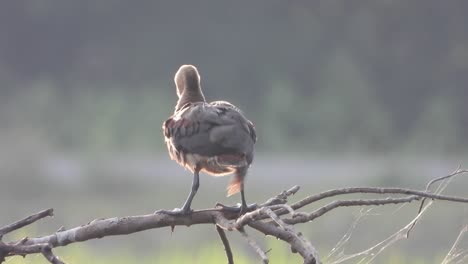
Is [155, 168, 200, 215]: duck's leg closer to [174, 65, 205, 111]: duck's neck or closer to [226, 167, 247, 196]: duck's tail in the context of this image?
[226, 167, 247, 196]: duck's tail

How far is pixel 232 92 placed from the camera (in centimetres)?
2289

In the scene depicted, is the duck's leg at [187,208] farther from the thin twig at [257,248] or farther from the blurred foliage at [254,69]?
the blurred foliage at [254,69]

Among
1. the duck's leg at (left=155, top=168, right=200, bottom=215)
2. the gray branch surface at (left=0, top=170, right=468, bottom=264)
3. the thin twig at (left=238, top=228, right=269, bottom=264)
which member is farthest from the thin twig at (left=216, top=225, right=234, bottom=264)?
the thin twig at (left=238, top=228, right=269, bottom=264)

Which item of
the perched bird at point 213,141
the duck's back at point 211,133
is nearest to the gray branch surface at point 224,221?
the perched bird at point 213,141

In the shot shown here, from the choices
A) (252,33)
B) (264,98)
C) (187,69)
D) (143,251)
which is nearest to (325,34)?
(252,33)

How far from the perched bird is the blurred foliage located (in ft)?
50.0

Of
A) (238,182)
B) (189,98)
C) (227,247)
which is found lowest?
(227,247)

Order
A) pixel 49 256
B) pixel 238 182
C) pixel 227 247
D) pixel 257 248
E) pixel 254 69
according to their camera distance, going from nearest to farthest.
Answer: pixel 257 248 < pixel 49 256 < pixel 227 247 < pixel 238 182 < pixel 254 69

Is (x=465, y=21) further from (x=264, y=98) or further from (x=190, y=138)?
(x=190, y=138)

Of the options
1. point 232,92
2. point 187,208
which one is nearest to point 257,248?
point 187,208

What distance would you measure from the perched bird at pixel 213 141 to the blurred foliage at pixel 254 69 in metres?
15.3

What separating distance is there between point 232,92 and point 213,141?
18.6 metres

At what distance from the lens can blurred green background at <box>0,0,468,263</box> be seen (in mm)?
17312

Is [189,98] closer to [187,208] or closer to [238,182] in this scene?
[238,182]
